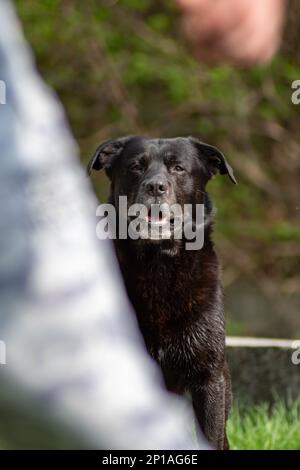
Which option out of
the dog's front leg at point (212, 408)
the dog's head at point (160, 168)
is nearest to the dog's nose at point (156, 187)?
the dog's head at point (160, 168)

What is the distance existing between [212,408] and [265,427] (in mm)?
770

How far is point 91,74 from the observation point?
6.77 m

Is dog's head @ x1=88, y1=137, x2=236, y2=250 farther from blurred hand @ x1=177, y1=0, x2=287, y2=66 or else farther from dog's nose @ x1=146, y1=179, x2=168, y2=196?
blurred hand @ x1=177, y1=0, x2=287, y2=66

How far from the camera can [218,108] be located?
22.0 ft

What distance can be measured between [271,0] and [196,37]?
0.14 m

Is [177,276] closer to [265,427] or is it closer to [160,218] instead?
[160,218]

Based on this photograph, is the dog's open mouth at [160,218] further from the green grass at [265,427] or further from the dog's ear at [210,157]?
the green grass at [265,427]

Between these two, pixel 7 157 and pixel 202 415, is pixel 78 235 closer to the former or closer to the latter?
pixel 7 157

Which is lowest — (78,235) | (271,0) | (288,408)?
(288,408)

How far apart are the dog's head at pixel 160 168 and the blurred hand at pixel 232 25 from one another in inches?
29.7

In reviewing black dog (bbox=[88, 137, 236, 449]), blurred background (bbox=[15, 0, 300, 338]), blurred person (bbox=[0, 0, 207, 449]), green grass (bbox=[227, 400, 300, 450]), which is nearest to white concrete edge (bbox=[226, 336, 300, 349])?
green grass (bbox=[227, 400, 300, 450])

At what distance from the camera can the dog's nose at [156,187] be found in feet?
7.25

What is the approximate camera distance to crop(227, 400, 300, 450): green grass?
2.68 metres

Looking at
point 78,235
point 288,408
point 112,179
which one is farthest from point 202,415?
point 78,235
